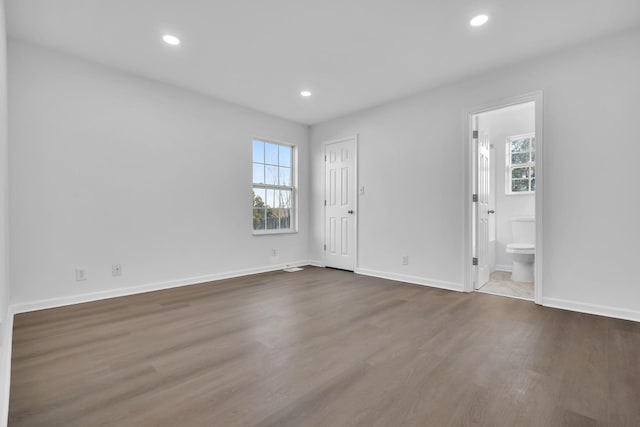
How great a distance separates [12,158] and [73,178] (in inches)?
17.8

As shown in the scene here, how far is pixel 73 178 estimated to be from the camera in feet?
10.0

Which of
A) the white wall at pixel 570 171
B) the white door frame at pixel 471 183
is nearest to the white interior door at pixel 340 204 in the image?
the white wall at pixel 570 171

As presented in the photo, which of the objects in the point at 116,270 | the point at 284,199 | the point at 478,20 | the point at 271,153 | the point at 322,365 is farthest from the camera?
the point at 284,199

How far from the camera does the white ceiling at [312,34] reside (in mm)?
2314

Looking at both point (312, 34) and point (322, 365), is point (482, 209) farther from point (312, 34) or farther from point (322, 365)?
point (322, 365)

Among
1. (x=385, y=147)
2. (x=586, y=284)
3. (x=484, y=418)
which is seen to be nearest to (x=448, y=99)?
(x=385, y=147)

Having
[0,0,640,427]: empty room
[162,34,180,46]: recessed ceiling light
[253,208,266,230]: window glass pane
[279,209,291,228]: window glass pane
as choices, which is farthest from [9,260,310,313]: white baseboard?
[162,34,180,46]: recessed ceiling light

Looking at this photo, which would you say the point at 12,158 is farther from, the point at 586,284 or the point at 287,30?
the point at 586,284

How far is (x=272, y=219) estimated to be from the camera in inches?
196

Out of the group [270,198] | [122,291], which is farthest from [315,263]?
[122,291]

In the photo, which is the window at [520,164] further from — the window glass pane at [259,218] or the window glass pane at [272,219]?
the window glass pane at [259,218]

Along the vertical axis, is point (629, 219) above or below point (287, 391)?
above

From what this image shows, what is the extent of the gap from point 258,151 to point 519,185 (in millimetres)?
4080

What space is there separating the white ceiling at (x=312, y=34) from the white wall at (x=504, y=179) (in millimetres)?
1894
